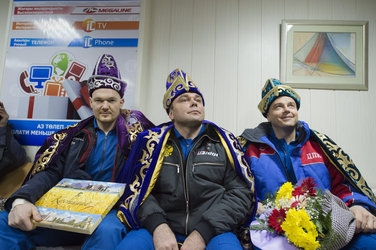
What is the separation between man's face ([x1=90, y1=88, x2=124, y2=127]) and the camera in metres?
1.72

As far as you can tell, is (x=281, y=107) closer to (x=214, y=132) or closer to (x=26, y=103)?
(x=214, y=132)

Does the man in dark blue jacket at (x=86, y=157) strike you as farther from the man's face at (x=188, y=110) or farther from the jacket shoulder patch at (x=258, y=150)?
the jacket shoulder patch at (x=258, y=150)

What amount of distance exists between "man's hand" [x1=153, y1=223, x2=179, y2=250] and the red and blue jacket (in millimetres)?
714

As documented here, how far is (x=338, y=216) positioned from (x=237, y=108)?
4.58 ft

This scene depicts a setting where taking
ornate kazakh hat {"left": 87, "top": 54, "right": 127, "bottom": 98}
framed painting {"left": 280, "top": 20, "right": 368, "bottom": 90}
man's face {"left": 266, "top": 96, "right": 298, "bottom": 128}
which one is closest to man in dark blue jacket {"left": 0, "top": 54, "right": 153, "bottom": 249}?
ornate kazakh hat {"left": 87, "top": 54, "right": 127, "bottom": 98}

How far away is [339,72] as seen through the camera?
7.33 feet

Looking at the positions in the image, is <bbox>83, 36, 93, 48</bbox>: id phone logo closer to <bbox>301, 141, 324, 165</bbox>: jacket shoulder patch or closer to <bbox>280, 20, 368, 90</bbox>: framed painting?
<bbox>280, 20, 368, 90</bbox>: framed painting

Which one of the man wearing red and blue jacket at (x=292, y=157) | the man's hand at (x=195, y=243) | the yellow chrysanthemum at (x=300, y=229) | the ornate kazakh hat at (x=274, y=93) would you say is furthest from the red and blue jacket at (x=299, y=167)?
the man's hand at (x=195, y=243)

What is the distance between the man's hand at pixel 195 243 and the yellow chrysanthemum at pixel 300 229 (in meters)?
0.42

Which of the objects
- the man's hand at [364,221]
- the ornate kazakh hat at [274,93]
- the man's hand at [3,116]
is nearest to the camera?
the man's hand at [364,221]

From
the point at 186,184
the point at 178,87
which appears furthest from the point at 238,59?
the point at 186,184

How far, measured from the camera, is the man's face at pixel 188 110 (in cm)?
152

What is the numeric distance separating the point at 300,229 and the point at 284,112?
2.98ft

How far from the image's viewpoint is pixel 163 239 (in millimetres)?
1141
